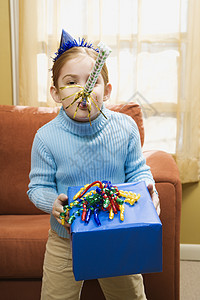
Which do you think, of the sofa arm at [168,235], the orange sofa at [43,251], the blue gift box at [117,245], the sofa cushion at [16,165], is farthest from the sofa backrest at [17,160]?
the blue gift box at [117,245]

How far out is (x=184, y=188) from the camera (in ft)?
7.88

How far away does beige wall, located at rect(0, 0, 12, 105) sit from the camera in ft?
7.86

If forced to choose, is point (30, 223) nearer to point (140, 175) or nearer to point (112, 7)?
point (140, 175)

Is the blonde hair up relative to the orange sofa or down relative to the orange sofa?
up

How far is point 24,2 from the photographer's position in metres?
2.29

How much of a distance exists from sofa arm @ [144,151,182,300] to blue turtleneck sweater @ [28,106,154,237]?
1.03 feet

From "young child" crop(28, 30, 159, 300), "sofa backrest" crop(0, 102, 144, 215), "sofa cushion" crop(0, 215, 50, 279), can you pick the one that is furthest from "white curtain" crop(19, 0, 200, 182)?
"young child" crop(28, 30, 159, 300)

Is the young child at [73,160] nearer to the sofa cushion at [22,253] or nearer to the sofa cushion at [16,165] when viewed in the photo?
the sofa cushion at [22,253]

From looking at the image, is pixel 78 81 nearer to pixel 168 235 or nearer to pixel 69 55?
pixel 69 55

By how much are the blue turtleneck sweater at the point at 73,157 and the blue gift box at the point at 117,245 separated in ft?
0.76

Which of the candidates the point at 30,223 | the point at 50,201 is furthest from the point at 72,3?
the point at 50,201

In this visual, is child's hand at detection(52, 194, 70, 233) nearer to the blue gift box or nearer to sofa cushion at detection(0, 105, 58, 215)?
the blue gift box

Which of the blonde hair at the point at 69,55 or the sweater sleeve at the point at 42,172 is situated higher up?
the blonde hair at the point at 69,55

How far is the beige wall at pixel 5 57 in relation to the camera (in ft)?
7.86
